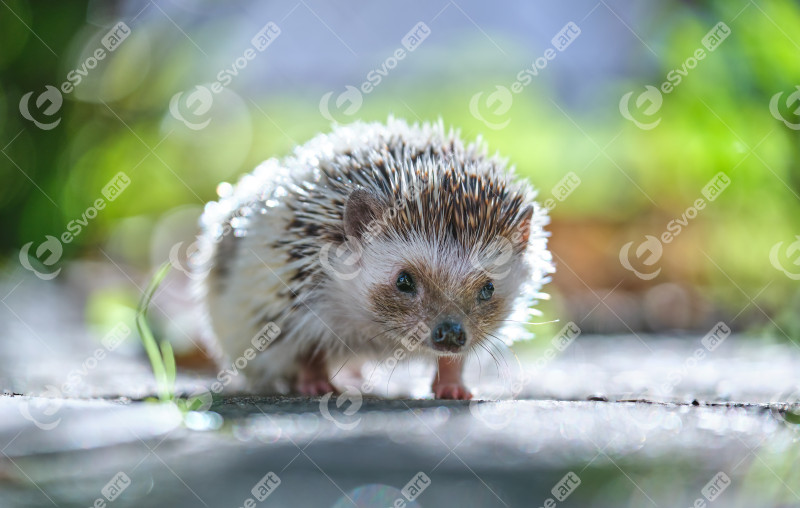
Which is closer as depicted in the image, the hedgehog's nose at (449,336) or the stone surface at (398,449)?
the stone surface at (398,449)

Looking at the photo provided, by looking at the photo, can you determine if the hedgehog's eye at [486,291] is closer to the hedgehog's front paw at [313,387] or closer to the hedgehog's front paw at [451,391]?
the hedgehog's front paw at [451,391]

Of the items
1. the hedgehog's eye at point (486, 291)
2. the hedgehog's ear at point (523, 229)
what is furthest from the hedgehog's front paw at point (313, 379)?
the hedgehog's ear at point (523, 229)

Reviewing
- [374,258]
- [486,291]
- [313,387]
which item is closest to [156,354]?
[313,387]

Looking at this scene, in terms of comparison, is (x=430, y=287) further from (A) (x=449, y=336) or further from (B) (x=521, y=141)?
(B) (x=521, y=141)

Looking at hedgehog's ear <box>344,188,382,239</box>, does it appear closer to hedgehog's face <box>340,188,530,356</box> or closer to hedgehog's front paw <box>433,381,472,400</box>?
hedgehog's face <box>340,188,530,356</box>

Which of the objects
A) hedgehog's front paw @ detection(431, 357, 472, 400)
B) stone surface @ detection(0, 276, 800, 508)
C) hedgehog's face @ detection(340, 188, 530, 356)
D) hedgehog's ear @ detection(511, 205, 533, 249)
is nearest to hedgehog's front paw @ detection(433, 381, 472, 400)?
hedgehog's front paw @ detection(431, 357, 472, 400)

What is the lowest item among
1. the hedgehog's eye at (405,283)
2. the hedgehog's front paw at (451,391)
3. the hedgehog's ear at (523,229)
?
the hedgehog's front paw at (451,391)

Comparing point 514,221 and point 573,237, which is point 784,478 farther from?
point 573,237
